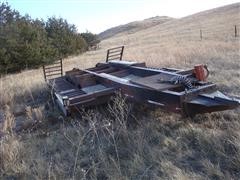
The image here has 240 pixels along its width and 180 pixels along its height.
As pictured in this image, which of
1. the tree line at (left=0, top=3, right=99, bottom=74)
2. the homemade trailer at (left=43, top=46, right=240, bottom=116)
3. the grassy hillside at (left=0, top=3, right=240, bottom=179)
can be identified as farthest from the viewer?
the tree line at (left=0, top=3, right=99, bottom=74)

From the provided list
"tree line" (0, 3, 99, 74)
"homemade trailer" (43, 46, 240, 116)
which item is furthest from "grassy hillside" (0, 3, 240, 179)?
"tree line" (0, 3, 99, 74)

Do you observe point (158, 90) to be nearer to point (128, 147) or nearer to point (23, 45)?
point (128, 147)

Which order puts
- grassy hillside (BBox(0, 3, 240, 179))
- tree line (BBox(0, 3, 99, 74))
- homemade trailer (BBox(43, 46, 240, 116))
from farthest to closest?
1. tree line (BBox(0, 3, 99, 74))
2. homemade trailer (BBox(43, 46, 240, 116))
3. grassy hillside (BBox(0, 3, 240, 179))

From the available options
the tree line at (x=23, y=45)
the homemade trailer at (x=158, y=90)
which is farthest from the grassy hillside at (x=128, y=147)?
the tree line at (x=23, y=45)

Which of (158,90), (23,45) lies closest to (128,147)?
(158,90)

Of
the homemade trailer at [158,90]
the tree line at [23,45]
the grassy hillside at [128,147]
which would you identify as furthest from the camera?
the tree line at [23,45]

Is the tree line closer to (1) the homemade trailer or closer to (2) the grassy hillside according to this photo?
(1) the homemade trailer

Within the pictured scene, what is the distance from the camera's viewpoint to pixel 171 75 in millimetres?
5441

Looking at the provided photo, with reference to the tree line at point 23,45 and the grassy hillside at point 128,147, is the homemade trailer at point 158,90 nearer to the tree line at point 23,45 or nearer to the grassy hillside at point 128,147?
the grassy hillside at point 128,147

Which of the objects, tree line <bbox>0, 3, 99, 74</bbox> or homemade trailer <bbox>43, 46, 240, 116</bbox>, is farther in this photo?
tree line <bbox>0, 3, 99, 74</bbox>

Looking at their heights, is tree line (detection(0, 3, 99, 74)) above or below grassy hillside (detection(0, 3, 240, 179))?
above

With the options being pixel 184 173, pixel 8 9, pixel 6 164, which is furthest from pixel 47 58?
pixel 184 173

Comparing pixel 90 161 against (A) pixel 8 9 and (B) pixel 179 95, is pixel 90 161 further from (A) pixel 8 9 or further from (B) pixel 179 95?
(A) pixel 8 9

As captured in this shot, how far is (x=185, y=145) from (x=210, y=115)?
92cm
